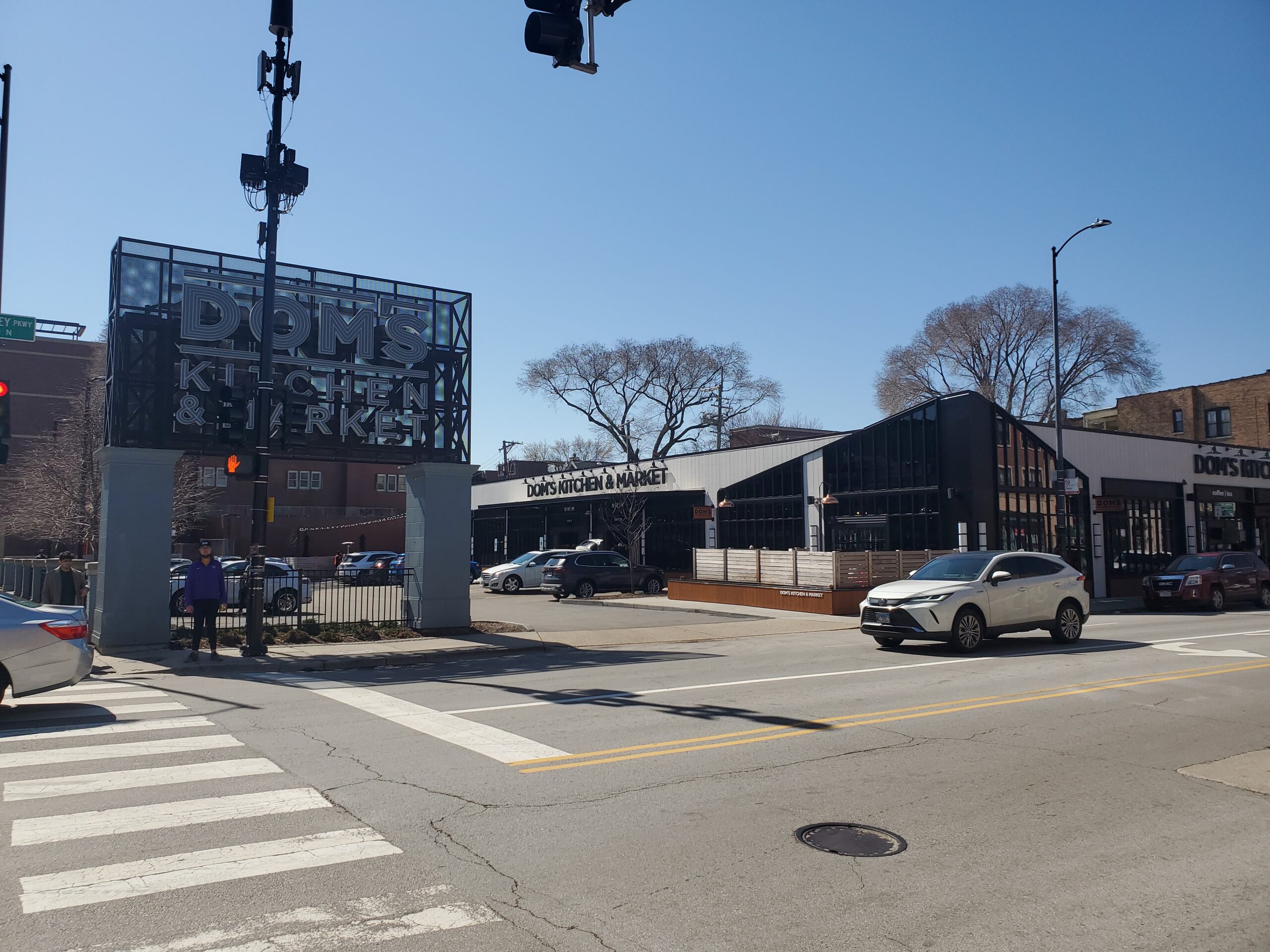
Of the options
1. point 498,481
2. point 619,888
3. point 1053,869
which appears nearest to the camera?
point 619,888

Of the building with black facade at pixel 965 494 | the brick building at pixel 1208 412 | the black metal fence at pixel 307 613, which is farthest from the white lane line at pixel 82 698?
the brick building at pixel 1208 412

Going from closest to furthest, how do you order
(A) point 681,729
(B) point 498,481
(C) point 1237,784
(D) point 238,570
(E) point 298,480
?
(C) point 1237,784 → (A) point 681,729 → (D) point 238,570 → (B) point 498,481 → (E) point 298,480

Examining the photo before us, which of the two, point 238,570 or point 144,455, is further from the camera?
point 238,570

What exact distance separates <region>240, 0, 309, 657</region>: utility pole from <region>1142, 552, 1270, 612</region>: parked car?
79.3 feet

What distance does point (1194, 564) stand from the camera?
89.1 ft

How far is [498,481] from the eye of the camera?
5522 cm

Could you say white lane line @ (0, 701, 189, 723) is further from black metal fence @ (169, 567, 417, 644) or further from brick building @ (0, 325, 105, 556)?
brick building @ (0, 325, 105, 556)

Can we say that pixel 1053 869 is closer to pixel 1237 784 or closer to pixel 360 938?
pixel 1237 784

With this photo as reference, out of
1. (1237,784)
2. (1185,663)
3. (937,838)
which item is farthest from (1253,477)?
(937,838)

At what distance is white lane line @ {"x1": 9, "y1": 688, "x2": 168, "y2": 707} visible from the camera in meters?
11.0

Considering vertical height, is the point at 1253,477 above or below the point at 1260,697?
above

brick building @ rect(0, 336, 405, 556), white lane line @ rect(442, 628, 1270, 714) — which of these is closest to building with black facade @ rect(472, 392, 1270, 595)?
white lane line @ rect(442, 628, 1270, 714)

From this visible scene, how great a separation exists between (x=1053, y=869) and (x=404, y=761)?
4.99 metres

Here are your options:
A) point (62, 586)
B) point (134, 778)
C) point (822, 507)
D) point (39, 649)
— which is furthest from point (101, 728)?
point (822, 507)
